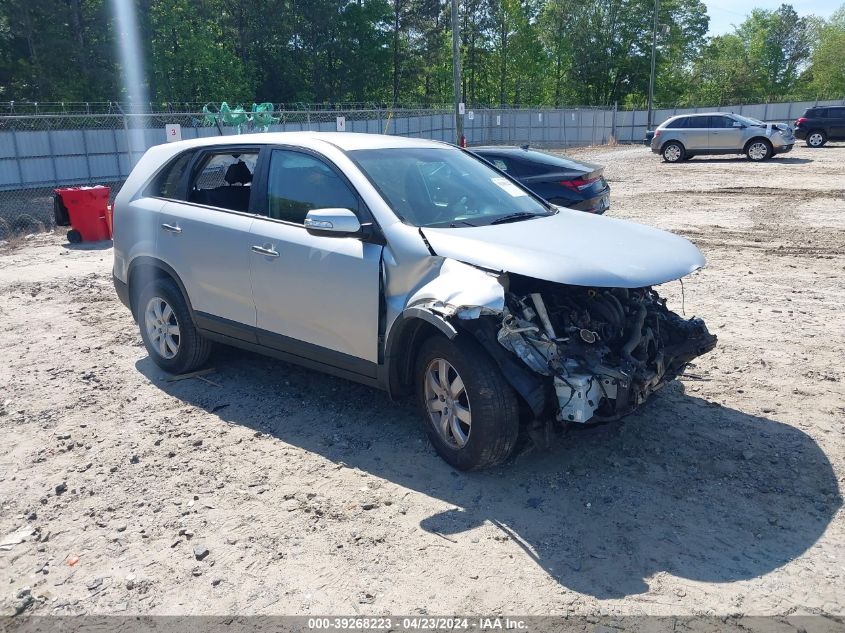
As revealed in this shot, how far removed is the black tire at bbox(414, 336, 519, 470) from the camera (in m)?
3.87

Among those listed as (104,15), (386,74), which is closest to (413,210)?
(104,15)

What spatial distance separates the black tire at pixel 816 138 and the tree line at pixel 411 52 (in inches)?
1279

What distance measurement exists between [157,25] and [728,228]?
3909 cm

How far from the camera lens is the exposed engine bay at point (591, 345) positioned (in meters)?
3.82

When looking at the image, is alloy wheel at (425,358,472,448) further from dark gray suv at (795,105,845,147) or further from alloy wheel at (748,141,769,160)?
dark gray suv at (795,105,845,147)

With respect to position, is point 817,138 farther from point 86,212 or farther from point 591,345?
point 591,345

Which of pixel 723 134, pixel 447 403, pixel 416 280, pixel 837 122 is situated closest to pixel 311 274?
pixel 416 280

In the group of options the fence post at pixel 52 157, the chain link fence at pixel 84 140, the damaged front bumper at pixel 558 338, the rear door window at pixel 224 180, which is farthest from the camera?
the fence post at pixel 52 157

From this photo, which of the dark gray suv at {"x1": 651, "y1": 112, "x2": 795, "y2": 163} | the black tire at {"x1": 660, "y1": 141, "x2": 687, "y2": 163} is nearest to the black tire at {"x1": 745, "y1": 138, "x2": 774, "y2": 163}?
the dark gray suv at {"x1": 651, "y1": 112, "x2": 795, "y2": 163}

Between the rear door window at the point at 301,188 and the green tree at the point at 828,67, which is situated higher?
the green tree at the point at 828,67

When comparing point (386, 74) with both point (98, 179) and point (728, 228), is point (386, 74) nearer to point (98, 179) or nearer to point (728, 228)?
point (98, 179)

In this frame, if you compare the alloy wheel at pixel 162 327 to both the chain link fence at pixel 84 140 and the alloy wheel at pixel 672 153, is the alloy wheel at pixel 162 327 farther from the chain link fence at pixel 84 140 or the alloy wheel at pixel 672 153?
the alloy wheel at pixel 672 153

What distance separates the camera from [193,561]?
3.52 metres

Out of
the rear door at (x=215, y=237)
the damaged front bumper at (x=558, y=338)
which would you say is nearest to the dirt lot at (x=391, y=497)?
the damaged front bumper at (x=558, y=338)
